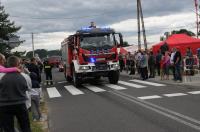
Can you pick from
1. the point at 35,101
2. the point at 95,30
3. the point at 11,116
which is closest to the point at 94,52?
the point at 95,30

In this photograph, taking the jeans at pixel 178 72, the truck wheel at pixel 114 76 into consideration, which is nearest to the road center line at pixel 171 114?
the jeans at pixel 178 72

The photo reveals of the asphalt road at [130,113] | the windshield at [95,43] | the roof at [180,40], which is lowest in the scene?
the asphalt road at [130,113]

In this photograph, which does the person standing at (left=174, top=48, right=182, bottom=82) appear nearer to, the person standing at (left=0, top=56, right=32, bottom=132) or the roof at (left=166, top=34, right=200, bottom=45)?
the roof at (left=166, top=34, right=200, bottom=45)

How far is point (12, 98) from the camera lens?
23.7 ft

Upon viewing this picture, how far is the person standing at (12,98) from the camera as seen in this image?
7258 millimetres

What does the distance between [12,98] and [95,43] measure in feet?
55.6

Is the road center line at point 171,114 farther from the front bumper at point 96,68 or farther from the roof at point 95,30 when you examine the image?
the roof at point 95,30

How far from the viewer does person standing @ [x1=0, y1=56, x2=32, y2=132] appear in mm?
7258

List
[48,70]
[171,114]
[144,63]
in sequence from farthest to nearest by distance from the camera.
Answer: [48,70], [144,63], [171,114]

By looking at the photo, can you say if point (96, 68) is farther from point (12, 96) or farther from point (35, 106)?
point (12, 96)

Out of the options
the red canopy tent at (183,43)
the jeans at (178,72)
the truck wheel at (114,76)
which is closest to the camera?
the jeans at (178,72)

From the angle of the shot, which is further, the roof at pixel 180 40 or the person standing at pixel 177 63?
the roof at pixel 180 40

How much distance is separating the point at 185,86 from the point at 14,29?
43700 millimetres

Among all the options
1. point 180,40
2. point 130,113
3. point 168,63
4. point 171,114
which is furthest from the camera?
point 180,40
